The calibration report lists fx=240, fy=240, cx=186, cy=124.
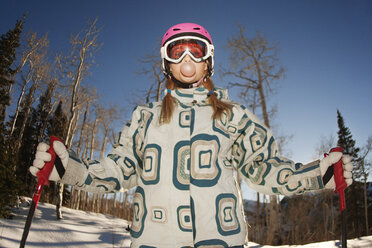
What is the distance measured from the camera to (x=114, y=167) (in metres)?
1.84

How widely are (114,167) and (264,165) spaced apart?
1.14 metres

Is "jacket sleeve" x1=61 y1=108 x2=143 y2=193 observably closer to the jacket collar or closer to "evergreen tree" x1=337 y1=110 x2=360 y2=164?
the jacket collar

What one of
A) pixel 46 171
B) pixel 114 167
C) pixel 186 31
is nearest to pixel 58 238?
pixel 114 167

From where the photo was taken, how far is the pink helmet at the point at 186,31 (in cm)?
230

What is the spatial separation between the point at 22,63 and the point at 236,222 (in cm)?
2086

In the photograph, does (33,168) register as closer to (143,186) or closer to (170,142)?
(143,186)

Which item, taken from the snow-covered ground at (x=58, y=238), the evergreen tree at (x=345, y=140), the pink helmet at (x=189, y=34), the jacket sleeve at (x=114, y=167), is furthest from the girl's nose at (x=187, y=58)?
the evergreen tree at (x=345, y=140)

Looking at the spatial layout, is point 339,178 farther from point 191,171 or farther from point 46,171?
point 46,171

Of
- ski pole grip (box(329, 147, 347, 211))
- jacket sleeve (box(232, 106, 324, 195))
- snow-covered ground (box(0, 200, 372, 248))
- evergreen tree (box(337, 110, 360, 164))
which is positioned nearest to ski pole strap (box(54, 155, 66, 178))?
jacket sleeve (box(232, 106, 324, 195))

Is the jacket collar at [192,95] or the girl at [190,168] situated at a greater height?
the jacket collar at [192,95]

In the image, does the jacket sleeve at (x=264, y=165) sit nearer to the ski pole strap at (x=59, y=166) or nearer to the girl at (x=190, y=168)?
the girl at (x=190, y=168)

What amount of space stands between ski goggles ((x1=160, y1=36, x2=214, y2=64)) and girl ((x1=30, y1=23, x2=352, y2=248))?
0.19ft

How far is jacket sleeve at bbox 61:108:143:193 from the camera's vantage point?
64.4 inches

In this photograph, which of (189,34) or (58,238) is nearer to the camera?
(189,34)
